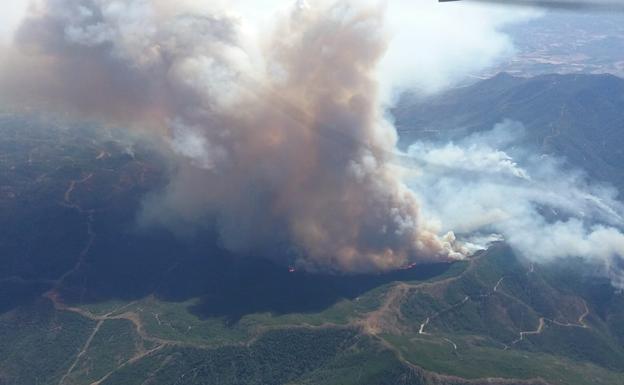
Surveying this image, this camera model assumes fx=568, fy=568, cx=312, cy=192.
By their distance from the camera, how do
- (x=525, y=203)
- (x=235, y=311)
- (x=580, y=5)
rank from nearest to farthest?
(x=580, y=5), (x=235, y=311), (x=525, y=203)

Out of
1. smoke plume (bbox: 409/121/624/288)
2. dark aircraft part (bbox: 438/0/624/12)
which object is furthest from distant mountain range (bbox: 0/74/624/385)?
dark aircraft part (bbox: 438/0/624/12)

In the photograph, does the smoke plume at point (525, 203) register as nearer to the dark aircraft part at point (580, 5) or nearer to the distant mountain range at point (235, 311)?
the distant mountain range at point (235, 311)

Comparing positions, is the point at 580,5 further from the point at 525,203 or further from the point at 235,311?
the point at 525,203

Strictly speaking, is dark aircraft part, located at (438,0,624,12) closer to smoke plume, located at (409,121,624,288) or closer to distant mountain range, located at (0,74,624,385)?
distant mountain range, located at (0,74,624,385)

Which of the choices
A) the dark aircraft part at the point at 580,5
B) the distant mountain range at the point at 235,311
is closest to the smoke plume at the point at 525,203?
the distant mountain range at the point at 235,311

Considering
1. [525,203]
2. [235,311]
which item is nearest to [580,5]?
[235,311]

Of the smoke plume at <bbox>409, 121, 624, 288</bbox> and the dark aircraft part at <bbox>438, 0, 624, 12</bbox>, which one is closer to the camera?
the dark aircraft part at <bbox>438, 0, 624, 12</bbox>

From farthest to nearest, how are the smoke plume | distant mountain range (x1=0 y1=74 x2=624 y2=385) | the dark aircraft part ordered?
the smoke plume → distant mountain range (x1=0 y1=74 x2=624 y2=385) → the dark aircraft part

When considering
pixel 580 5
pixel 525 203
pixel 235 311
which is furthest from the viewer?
pixel 525 203

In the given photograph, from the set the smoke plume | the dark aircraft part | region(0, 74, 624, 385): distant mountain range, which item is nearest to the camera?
the dark aircraft part

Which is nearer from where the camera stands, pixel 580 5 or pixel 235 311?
pixel 580 5

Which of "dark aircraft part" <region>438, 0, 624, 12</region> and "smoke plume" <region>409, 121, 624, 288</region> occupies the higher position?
"smoke plume" <region>409, 121, 624, 288</region>
